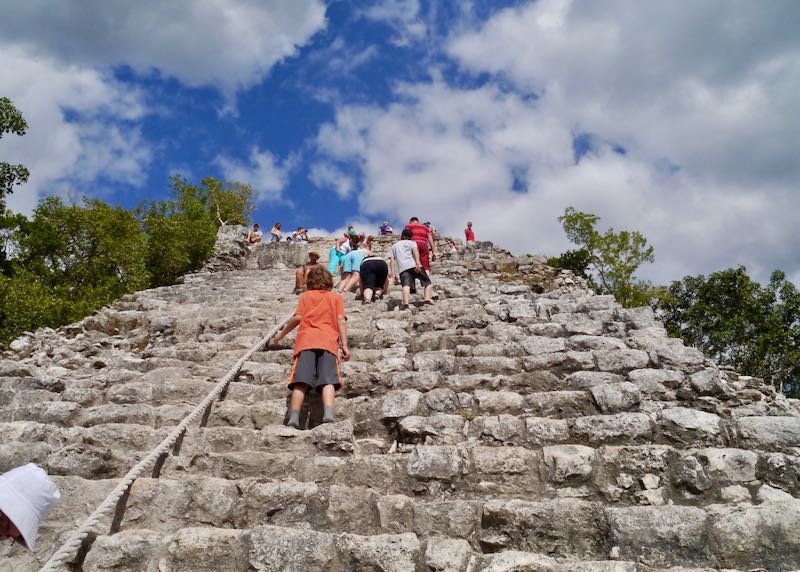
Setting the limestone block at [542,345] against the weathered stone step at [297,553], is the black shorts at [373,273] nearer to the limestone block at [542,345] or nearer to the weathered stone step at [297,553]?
the limestone block at [542,345]

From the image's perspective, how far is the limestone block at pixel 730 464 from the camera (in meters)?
3.32

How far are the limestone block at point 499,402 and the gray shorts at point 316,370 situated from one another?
3.83 ft

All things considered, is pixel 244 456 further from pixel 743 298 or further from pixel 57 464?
pixel 743 298

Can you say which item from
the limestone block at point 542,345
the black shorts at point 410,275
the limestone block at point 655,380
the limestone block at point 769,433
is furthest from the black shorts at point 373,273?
the limestone block at point 769,433

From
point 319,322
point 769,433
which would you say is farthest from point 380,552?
point 769,433

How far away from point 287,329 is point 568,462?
3.01 metres

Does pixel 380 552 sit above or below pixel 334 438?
below

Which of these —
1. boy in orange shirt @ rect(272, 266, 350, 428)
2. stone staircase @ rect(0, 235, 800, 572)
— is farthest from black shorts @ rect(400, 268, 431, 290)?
boy in orange shirt @ rect(272, 266, 350, 428)

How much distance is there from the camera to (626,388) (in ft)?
13.8

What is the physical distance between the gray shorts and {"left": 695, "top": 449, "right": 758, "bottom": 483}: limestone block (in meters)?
2.67

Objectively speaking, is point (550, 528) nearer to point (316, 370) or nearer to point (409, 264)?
point (316, 370)

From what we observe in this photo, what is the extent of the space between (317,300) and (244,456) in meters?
1.69

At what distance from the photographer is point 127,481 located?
122 inches

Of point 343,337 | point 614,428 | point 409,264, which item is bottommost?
point 614,428
